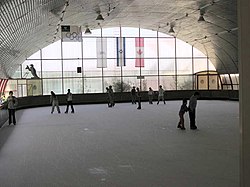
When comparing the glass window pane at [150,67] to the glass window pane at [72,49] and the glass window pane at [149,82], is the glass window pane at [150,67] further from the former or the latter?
the glass window pane at [72,49]

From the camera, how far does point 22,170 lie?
742 cm

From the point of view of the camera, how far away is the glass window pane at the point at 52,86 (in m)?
35.5

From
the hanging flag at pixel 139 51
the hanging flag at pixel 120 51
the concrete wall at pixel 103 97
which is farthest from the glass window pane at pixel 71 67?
the hanging flag at pixel 139 51

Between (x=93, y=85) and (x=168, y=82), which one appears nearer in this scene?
(x=93, y=85)

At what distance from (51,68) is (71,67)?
6.39 ft

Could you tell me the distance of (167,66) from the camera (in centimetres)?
3909

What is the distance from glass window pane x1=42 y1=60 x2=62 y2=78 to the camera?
3534 centimetres

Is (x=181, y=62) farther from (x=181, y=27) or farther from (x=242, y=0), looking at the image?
(x=242, y=0)

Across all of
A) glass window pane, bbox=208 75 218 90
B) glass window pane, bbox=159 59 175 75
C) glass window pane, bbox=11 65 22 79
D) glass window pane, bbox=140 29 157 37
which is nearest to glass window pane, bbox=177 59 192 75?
glass window pane, bbox=159 59 175 75

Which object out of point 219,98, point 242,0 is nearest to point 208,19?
point 219,98

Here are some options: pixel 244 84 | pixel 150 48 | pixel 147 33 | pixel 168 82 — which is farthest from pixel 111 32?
pixel 244 84

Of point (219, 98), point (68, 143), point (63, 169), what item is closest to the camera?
point (63, 169)

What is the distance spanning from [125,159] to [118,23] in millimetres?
27120

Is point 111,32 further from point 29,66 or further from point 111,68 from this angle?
point 29,66
